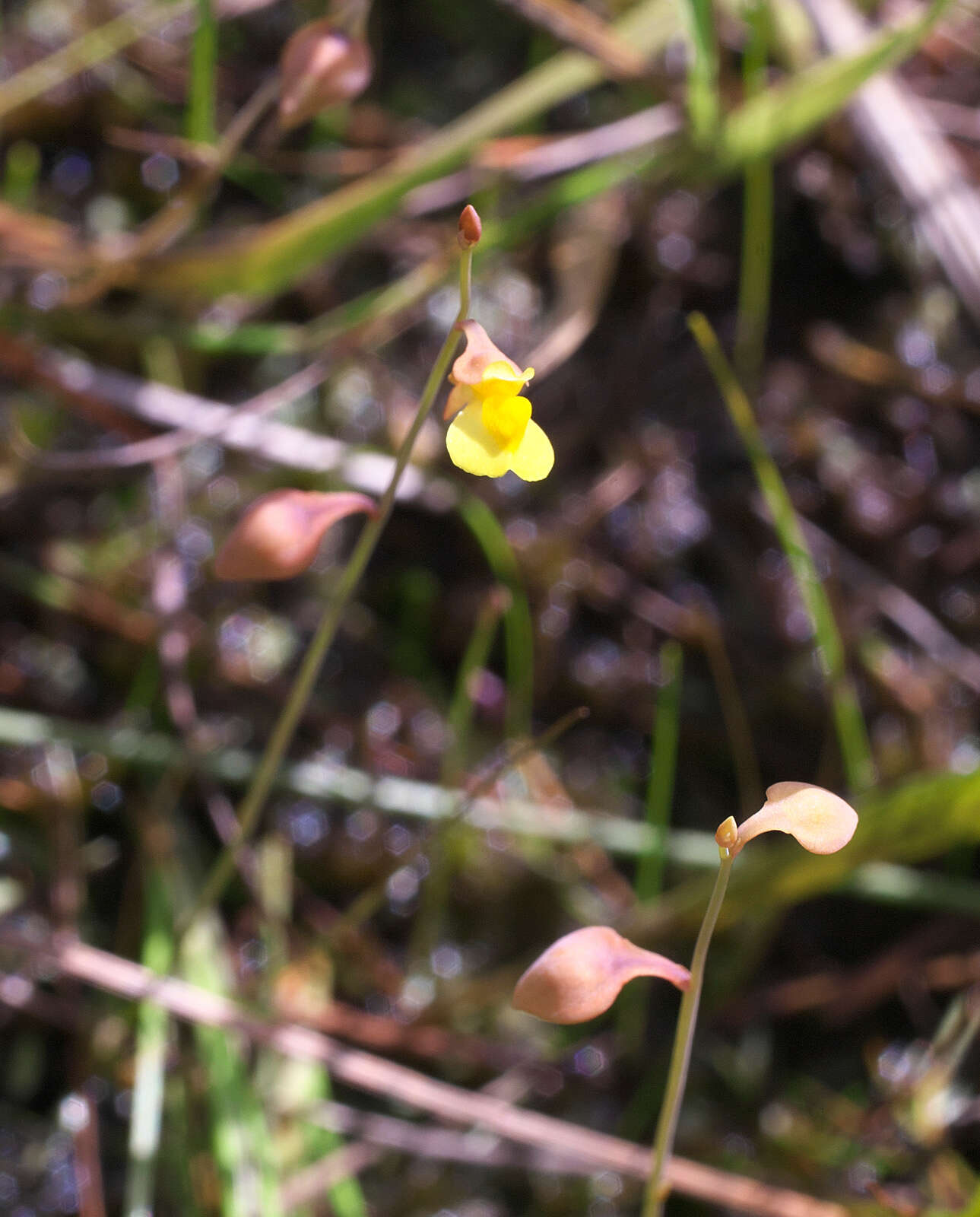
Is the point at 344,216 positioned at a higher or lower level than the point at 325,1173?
higher

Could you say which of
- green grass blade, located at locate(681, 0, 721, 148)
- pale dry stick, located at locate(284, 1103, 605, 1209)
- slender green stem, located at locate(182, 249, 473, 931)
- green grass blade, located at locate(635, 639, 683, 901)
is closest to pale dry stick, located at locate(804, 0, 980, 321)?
green grass blade, located at locate(681, 0, 721, 148)

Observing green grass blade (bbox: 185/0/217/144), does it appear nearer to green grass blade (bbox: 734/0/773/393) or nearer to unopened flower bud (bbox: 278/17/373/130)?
unopened flower bud (bbox: 278/17/373/130)

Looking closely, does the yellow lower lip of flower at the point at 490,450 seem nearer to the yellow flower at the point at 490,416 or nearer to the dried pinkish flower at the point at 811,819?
the yellow flower at the point at 490,416

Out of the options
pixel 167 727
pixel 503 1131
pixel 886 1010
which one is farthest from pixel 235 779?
pixel 886 1010

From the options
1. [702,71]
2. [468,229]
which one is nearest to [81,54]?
[702,71]

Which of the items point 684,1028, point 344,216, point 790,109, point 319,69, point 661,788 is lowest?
point 684,1028

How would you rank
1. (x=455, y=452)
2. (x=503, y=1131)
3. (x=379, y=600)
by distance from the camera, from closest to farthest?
(x=455, y=452) < (x=503, y=1131) < (x=379, y=600)

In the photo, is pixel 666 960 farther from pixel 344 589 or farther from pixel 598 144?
pixel 598 144

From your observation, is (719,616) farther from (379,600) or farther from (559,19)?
(559,19)
